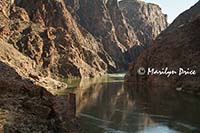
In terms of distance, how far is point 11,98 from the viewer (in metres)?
37.3

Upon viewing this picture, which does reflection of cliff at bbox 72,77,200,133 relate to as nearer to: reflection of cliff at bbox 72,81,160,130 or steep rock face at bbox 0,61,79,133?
reflection of cliff at bbox 72,81,160,130

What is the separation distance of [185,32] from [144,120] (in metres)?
77.6

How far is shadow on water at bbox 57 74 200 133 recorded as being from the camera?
51.4m

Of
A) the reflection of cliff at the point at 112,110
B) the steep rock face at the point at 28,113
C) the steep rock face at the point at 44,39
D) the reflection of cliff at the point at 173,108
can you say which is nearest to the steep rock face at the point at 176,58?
the reflection of cliff at the point at 173,108

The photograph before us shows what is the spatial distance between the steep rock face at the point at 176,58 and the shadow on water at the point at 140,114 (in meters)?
21.4

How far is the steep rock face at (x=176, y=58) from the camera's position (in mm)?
110000

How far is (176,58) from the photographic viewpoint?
123500mm

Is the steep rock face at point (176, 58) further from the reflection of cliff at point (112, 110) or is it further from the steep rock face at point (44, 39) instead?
the steep rock face at point (44, 39)

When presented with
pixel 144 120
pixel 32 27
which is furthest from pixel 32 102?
pixel 32 27

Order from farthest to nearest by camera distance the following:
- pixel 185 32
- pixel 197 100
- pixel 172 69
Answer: pixel 185 32
pixel 172 69
pixel 197 100

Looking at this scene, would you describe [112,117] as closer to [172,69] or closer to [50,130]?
[50,130]

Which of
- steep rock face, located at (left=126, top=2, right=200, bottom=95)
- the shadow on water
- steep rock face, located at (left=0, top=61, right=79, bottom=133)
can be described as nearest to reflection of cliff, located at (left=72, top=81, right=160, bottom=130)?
the shadow on water

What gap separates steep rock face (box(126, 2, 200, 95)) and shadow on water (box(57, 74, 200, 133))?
21.4 meters

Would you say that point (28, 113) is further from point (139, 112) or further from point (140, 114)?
point (139, 112)
